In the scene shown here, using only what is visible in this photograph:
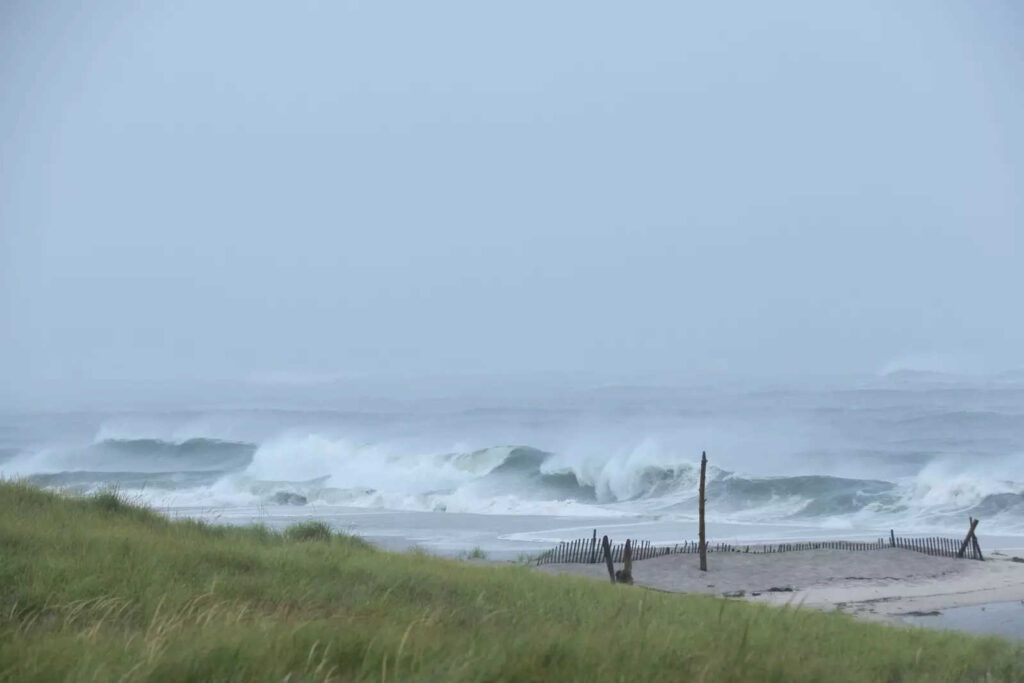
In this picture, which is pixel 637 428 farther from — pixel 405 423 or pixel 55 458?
pixel 55 458

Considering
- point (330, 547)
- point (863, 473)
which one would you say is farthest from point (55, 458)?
point (330, 547)

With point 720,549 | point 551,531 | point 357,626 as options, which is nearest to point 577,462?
point 551,531

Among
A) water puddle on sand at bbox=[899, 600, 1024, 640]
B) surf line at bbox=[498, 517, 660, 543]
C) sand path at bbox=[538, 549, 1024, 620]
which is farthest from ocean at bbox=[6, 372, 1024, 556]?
water puddle on sand at bbox=[899, 600, 1024, 640]

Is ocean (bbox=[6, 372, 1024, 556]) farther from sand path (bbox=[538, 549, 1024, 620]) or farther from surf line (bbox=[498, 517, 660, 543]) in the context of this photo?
sand path (bbox=[538, 549, 1024, 620])

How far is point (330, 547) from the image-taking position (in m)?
12.8

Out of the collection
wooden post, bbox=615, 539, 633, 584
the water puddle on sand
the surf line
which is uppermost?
wooden post, bbox=615, 539, 633, 584

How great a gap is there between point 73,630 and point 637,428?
72714 mm

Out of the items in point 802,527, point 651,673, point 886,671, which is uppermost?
point 651,673

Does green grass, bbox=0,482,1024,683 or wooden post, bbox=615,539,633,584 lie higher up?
green grass, bbox=0,482,1024,683

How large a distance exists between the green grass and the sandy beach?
9.71m

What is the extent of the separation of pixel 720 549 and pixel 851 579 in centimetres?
388

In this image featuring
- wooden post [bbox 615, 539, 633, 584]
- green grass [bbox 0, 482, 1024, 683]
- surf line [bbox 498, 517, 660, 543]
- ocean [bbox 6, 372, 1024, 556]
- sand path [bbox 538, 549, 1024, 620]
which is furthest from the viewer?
ocean [bbox 6, 372, 1024, 556]

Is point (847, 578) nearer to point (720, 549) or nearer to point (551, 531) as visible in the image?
point (720, 549)

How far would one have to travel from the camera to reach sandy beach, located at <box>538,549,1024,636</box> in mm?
20062
